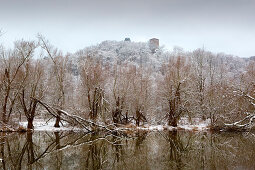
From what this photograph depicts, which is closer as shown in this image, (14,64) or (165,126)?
(14,64)

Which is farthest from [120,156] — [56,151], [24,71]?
[24,71]

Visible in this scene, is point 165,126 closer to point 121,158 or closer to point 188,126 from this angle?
point 188,126

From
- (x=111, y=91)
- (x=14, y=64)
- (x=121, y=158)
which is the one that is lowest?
(x=121, y=158)

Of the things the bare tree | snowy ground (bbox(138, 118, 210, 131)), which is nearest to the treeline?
the bare tree

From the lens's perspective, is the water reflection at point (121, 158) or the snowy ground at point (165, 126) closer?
the water reflection at point (121, 158)

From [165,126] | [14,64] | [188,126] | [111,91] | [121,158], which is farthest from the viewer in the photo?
[111,91]

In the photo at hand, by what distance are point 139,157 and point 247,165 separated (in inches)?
159

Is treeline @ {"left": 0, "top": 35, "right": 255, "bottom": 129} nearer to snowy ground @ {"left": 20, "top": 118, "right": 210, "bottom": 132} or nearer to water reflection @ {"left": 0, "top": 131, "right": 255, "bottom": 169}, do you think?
snowy ground @ {"left": 20, "top": 118, "right": 210, "bottom": 132}

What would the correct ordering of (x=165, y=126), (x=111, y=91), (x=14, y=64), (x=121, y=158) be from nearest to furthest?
1. (x=121, y=158)
2. (x=14, y=64)
3. (x=165, y=126)
4. (x=111, y=91)

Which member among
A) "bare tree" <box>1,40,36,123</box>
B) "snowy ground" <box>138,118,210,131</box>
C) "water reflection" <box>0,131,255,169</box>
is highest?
"bare tree" <box>1,40,36,123</box>

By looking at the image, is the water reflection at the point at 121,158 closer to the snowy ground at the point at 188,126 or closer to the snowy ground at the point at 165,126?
the snowy ground at the point at 165,126

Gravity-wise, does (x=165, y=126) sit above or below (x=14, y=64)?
below

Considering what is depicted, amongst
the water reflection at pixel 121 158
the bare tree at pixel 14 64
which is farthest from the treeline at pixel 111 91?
the water reflection at pixel 121 158

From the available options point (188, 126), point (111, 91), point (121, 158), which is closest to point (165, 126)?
point (188, 126)
